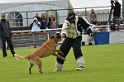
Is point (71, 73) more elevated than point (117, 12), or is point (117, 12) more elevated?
point (117, 12)

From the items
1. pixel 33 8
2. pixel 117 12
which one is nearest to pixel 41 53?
pixel 117 12

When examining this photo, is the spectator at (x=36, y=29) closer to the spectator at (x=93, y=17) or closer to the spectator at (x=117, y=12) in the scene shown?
the spectator at (x=93, y=17)

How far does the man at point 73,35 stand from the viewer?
13320 millimetres

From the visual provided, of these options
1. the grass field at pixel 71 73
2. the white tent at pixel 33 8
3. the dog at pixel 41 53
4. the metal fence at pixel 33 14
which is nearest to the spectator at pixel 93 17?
the metal fence at pixel 33 14

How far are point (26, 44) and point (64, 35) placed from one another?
1462 centimetres

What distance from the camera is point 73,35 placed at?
13438mm

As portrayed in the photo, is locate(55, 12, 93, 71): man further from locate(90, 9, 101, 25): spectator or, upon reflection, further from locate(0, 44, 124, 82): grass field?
locate(90, 9, 101, 25): spectator

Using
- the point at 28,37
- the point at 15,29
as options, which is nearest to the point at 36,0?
the point at 15,29

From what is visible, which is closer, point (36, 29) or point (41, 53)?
point (41, 53)

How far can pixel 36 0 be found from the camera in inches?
1303

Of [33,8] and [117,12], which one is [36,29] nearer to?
[117,12]

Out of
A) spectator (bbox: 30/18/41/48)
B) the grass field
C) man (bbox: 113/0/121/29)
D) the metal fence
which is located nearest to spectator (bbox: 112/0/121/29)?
man (bbox: 113/0/121/29)

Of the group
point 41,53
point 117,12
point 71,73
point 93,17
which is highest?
point 117,12

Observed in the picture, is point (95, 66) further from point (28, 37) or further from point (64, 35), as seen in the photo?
point (28, 37)
